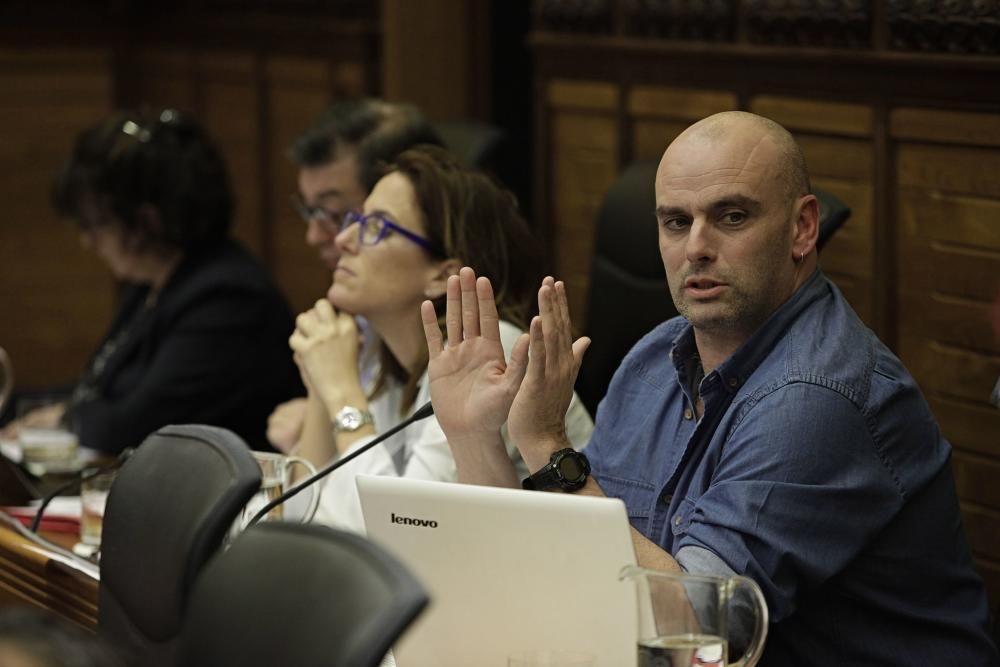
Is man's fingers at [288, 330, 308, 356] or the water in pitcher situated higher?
the water in pitcher

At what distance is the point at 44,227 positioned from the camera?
254 inches

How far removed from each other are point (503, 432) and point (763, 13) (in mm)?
1406

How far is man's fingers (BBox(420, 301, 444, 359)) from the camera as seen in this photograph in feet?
7.18

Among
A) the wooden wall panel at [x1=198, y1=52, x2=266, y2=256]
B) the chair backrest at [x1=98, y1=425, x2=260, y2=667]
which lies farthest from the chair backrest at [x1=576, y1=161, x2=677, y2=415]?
the wooden wall panel at [x1=198, y1=52, x2=266, y2=256]

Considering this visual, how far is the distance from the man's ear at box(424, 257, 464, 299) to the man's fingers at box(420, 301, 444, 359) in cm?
46

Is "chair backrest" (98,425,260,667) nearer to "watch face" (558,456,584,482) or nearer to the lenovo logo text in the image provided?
the lenovo logo text

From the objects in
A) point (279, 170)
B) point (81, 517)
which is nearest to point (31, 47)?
point (279, 170)

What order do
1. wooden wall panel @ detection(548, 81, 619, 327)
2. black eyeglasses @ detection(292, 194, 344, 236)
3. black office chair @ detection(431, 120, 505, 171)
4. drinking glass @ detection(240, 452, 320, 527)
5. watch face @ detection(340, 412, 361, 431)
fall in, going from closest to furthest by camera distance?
1. drinking glass @ detection(240, 452, 320, 527)
2. watch face @ detection(340, 412, 361, 431)
3. black eyeglasses @ detection(292, 194, 344, 236)
4. black office chair @ detection(431, 120, 505, 171)
5. wooden wall panel @ detection(548, 81, 619, 327)

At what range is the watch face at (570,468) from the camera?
6.55 feet

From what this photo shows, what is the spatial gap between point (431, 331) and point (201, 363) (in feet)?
4.73

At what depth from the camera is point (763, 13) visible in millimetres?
3461

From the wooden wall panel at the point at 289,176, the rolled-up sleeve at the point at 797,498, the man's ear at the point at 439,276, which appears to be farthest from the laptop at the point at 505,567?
the wooden wall panel at the point at 289,176

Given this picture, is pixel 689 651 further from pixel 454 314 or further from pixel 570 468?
pixel 454 314

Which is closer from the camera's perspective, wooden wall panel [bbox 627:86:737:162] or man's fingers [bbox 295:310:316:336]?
man's fingers [bbox 295:310:316:336]
